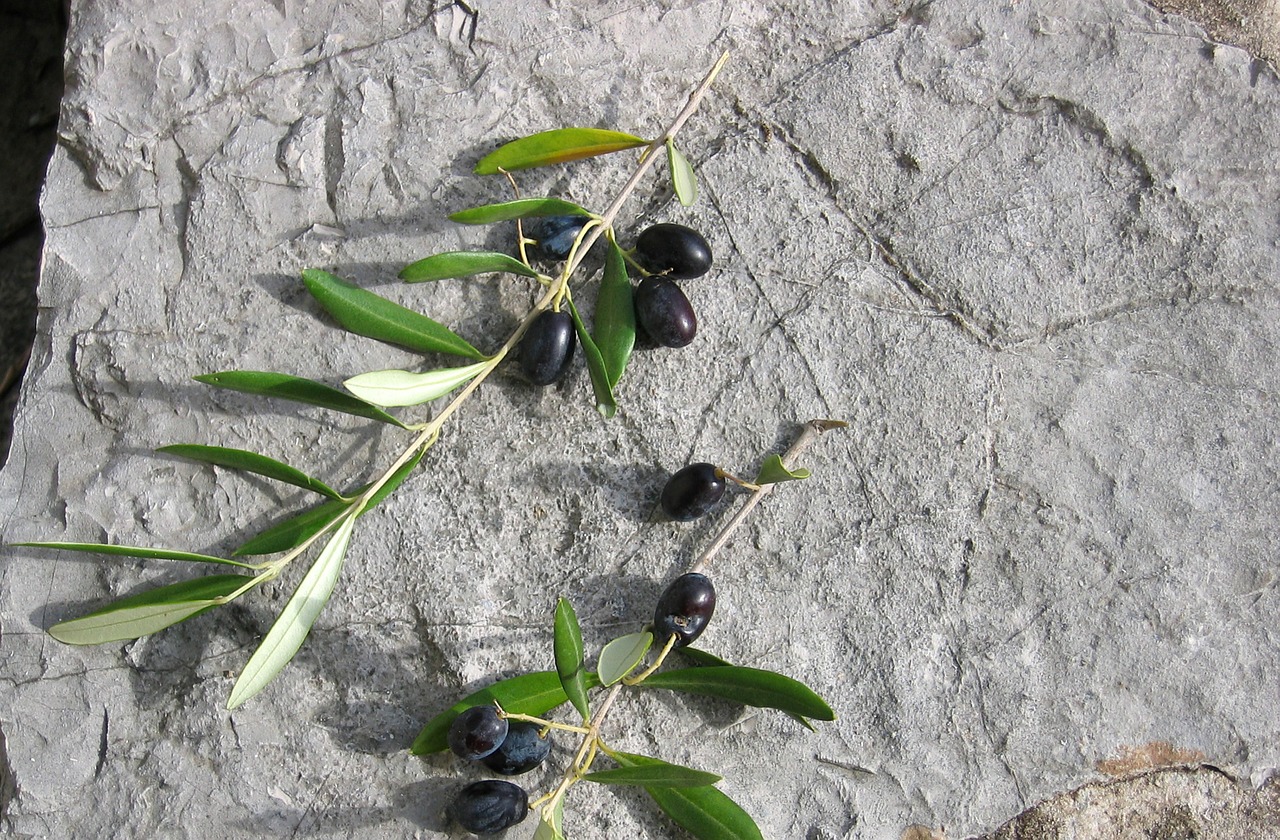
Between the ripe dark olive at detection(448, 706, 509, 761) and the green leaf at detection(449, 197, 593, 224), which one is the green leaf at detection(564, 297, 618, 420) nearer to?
the green leaf at detection(449, 197, 593, 224)

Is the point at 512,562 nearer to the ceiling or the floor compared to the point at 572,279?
nearer to the floor

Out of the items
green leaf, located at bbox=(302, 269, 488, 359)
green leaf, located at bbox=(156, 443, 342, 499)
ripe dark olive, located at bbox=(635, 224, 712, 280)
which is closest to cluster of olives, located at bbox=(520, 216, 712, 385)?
ripe dark olive, located at bbox=(635, 224, 712, 280)

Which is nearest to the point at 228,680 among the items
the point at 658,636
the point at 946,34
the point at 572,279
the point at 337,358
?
the point at 337,358

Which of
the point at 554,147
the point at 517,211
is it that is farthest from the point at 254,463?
the point at 554,147

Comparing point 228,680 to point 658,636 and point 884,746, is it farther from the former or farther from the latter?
point 884,746

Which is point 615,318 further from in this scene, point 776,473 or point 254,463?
point 254,463
